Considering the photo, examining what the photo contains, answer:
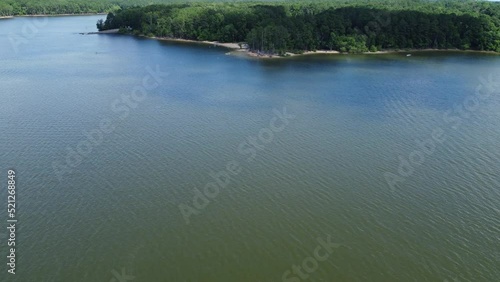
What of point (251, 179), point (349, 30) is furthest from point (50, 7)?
point (251, 179)

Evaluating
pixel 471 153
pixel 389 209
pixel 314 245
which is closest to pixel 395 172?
pixel 389 209

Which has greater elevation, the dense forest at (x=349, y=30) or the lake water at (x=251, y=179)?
the dense forest at (x=349, y=30)

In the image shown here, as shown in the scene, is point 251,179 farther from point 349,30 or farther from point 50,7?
point 50,7

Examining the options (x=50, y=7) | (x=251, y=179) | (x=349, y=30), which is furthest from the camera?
(x=50, y=7)

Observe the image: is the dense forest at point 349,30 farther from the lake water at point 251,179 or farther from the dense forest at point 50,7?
the dense forest at point 50,7

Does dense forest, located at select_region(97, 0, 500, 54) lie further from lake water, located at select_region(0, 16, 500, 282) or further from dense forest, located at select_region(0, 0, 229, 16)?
dense forest, located at select_region(0, 0, 229, 16)

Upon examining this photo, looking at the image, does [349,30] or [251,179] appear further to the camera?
[349,30]

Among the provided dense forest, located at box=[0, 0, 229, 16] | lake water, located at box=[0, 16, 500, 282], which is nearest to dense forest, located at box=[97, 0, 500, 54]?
lake water, located at box=[0, 16, 500, 282]

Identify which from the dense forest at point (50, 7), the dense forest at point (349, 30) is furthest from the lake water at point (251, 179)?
the dense forest at point (50, 7)
